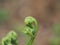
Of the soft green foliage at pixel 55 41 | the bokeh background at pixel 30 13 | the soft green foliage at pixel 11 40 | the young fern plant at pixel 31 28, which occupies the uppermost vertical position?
the bokeh background at pixel 30 13

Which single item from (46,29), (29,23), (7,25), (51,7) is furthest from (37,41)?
(29,23)

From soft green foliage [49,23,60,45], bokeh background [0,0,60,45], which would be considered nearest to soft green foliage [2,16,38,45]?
soft green foliage [49,23,60,45]

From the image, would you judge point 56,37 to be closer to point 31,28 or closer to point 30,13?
point 30,13

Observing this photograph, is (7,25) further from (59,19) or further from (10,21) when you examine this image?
(59,19)

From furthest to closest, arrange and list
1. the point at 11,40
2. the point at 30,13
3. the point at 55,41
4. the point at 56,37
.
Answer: the point at 30,13
the point at 56,37
the point at 55,41
the point at 11,40

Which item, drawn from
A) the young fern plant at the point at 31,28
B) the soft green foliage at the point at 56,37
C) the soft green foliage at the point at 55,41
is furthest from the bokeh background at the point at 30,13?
the young fern plant at the point at 31,28

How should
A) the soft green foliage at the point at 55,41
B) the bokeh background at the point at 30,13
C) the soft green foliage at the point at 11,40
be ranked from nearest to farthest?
the soft green foliage at the point at 11,40
the soft green foliage at the point at 55,41
the bokeh background at the point at 30,13

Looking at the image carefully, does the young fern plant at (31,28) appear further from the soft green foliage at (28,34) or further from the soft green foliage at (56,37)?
the soft green foliage at (56,37)

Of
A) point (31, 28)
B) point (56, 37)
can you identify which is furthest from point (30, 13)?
point (31, 28)

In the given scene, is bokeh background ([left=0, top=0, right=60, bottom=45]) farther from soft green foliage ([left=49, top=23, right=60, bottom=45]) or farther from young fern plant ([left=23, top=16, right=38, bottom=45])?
young fern plant ([left=23, top=16, right=38, bottom=45])
